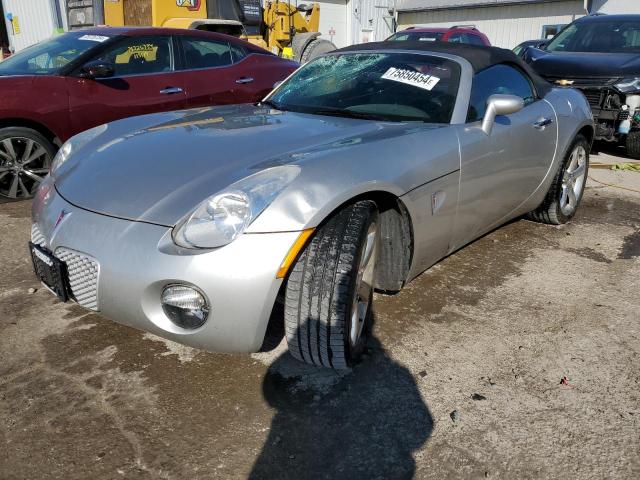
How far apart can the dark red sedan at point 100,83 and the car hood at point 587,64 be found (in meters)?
3.69

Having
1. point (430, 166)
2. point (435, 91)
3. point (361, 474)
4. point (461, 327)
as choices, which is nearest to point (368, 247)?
point (430, 166)

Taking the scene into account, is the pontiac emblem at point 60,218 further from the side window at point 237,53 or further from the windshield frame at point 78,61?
the side window at point 237,53

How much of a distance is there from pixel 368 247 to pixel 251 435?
2.94ft

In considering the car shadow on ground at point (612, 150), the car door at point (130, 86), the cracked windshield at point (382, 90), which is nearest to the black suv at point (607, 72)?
the car shadow on ground at point (612, 150)

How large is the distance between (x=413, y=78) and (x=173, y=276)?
1917 mm

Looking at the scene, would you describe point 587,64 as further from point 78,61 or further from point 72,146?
point 72,146

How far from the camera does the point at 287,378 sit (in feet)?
7.91

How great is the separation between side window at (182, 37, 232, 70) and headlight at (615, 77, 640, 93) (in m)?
4.42

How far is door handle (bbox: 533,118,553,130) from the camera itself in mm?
3647

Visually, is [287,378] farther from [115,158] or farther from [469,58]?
[469,58]

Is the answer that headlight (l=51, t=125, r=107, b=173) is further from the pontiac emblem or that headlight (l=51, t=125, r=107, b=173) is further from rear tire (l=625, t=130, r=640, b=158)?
rear tire (l=625, t=130, r=640, b=158)

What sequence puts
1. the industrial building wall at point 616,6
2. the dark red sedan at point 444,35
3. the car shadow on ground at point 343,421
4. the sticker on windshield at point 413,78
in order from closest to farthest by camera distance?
1. the car shadow on ground at point 343,421
2. the sticker on windshield at point 413,78
3. the dark red sedan at point 444,35
4. the industrial building wall at point 616,6

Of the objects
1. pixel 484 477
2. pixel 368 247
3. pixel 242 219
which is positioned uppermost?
pixel 242 219

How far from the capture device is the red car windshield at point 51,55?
4.91m
